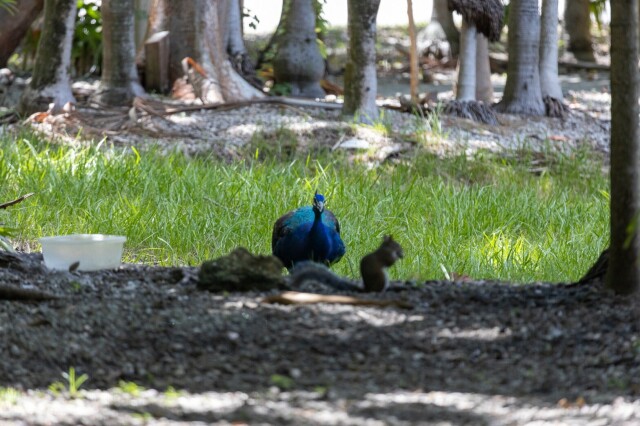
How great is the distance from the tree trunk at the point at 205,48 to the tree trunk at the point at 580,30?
964cm

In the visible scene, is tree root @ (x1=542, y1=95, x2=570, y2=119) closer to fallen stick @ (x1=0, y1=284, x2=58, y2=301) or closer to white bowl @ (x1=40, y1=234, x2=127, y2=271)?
white bowl @ (x1=40, y1=234, x2=127, y2=271)

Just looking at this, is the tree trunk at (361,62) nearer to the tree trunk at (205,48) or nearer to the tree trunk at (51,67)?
the tree trunk at (205,48)

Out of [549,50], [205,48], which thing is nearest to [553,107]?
[549,50]

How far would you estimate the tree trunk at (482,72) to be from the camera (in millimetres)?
12062

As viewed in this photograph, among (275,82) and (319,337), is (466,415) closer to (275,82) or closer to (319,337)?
(319,337)

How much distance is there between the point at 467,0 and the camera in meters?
10.7

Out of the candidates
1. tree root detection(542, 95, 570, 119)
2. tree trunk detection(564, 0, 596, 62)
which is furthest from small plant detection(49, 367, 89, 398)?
tree trunk detection(564, 0, 596, 62)

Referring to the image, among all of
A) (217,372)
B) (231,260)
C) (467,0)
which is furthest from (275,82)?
(217,372)

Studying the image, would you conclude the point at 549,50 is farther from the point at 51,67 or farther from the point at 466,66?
the point at 51,67

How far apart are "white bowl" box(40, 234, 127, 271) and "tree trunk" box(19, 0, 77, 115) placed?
5220mm

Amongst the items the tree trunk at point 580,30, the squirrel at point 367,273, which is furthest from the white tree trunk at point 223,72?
the tree trunk at point 580,30

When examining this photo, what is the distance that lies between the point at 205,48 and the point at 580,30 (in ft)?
34.0

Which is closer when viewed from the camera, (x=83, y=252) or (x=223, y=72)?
(x=83, y=252)

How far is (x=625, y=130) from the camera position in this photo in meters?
3.57
